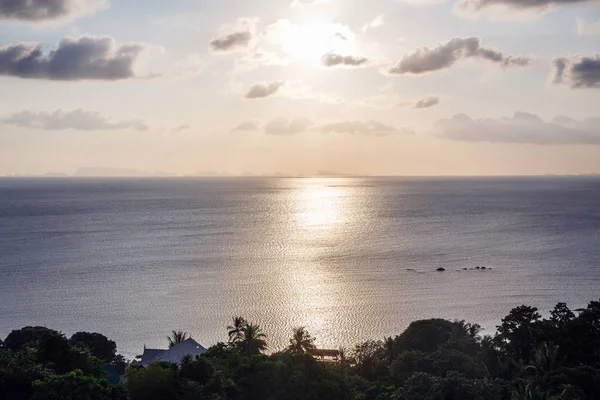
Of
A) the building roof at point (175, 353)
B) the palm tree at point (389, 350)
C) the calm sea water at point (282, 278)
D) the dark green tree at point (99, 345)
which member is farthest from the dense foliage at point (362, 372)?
the calm sea water at point (282, 278)

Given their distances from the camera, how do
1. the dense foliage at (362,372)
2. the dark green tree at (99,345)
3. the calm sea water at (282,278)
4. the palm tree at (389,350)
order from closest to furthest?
the dense foliage at (362,372)
the palm tree at (389,350)
the dark green tree at (99,345)
the calm sea water at (282,278)

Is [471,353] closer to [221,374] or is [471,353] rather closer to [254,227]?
[221,374]

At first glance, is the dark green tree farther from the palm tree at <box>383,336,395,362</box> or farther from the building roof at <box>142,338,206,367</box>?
the palm tree at <box>383,336,395,362</box>

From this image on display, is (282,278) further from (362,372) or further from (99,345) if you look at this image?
(362,372)

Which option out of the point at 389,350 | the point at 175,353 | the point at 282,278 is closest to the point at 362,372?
the point at 389,350

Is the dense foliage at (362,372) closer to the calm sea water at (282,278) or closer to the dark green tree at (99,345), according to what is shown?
the dark green tree at (99,345)

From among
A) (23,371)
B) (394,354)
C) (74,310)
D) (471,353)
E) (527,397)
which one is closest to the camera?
(527,397)

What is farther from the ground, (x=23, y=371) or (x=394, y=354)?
(x=23, y=371)

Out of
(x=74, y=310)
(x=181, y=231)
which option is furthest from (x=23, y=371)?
(x=181, y=231)
